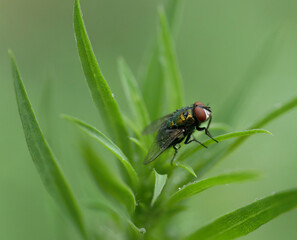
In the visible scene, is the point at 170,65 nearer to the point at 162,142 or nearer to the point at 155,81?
the point at 155,81

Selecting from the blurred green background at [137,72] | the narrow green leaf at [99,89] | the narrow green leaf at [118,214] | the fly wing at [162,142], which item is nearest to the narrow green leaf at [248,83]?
the blurred green background at [137,72]

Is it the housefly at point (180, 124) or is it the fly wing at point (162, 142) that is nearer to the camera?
the fly wing at point (162, 142)

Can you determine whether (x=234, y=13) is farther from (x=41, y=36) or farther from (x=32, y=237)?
(x=32, y=237)

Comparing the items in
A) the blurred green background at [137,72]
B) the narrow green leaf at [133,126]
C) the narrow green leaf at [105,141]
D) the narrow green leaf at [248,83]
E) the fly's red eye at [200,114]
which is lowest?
the blurred green background at [137,72]

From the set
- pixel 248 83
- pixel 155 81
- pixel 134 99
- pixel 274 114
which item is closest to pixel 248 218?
pixel 274 114

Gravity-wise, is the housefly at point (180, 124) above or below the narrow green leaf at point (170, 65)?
below

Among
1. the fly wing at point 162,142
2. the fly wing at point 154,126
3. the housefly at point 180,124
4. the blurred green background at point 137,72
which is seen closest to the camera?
the fly wing at point 162,142

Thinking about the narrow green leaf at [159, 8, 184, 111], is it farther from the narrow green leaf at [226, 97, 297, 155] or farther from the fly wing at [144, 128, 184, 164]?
the narrow green leaf at [226, 97, 297, 155]

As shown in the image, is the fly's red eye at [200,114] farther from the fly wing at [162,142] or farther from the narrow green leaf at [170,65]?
the narrow green leaf at [170,65]
